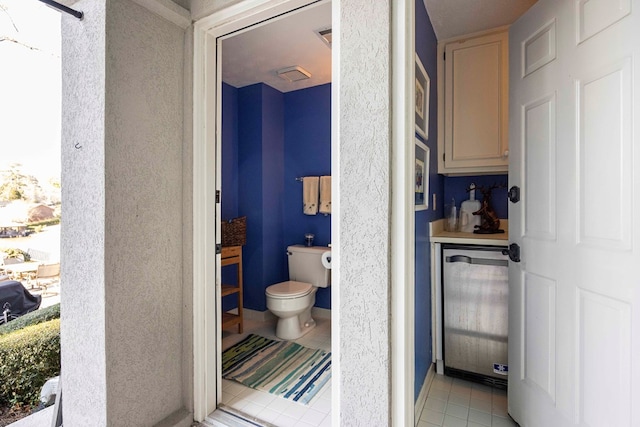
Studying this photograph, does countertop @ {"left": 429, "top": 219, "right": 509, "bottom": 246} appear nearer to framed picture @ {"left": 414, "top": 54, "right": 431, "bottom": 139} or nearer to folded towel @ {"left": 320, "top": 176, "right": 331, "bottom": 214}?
framed picture @ {"left": 414, "top": 54, "right": 431, "bottom": 139}

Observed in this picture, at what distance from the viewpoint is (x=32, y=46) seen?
4.54 feet

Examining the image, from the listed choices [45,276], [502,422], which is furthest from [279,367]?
[45,276]

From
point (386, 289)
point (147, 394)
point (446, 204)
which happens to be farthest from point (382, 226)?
point (446, 204)

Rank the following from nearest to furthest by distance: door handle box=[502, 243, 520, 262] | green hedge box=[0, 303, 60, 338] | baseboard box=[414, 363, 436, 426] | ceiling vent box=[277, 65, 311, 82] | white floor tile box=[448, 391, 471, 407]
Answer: green hedge box=[0, 303, 60, 338], door handle box=[502, 243, 520, 262], baseboard box=[414, 363, 436, 426], white floor tile box=[448, 391, 471, 407], ceiling vent box=[277, 65, 311, 82]

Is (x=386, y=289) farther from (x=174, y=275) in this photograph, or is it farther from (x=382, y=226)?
(x=174, y=275)

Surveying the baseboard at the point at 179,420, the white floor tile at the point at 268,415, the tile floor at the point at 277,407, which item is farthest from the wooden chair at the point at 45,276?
the white floor tile at the point at 268,415

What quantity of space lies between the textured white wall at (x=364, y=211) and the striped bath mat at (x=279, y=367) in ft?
2.70

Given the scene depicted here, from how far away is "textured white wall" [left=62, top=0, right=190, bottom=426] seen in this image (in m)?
1.27

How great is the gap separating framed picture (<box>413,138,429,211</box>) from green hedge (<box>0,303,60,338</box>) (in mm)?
1939

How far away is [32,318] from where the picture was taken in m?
1.49

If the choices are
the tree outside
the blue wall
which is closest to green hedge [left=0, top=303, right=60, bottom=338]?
the tree outside

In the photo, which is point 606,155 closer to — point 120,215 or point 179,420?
point 120,215

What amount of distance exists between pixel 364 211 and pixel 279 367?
5.22 feet

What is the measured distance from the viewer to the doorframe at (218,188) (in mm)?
1086
